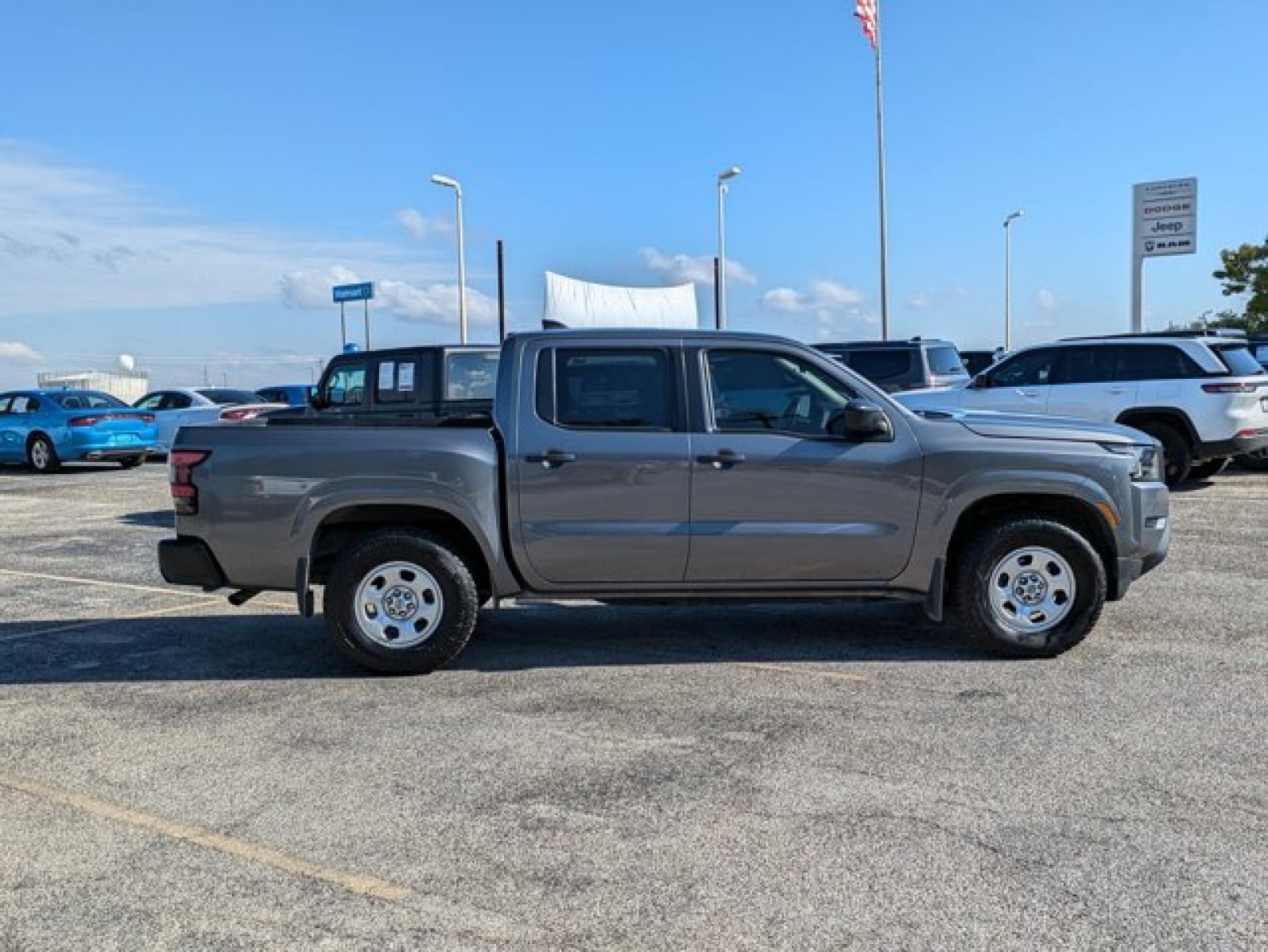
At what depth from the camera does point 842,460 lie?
6.04 m

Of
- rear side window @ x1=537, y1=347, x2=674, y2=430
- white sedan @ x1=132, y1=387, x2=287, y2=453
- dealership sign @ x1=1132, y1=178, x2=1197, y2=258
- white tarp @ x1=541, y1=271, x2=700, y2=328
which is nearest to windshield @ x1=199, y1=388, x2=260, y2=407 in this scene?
white sedan @ x1=132, y1=387, x2=287, y2=453

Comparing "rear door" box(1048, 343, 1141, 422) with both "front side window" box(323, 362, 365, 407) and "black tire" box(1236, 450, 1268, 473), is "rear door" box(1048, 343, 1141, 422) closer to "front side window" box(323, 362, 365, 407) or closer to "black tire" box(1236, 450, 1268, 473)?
"black tire" box(1236, 450, 1268, 473)

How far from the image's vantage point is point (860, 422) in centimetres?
597

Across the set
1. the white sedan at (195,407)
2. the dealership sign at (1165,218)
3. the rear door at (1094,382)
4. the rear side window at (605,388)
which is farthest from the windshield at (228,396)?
the dealership sign at (1165,218)

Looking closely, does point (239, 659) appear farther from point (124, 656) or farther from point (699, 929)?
point (699, 929)

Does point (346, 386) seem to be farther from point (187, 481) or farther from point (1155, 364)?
point (1155, 364)

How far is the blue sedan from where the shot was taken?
20.3m

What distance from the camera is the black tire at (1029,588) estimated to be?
20.0ft

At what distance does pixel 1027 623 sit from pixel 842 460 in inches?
53.9

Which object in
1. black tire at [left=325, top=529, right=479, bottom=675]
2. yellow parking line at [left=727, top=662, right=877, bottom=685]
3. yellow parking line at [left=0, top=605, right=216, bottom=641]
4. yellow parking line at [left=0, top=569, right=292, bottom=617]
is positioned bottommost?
yellow parking line at [left=727, top=662, right=877, bottom=685]

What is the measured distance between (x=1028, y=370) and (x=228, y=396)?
54.5 feet

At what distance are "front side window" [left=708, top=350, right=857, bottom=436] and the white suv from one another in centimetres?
636

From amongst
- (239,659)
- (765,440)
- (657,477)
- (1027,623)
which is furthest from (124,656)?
(1027,623)

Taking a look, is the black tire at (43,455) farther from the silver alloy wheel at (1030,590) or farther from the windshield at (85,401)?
the silver alloy wheel at (1030,590)
